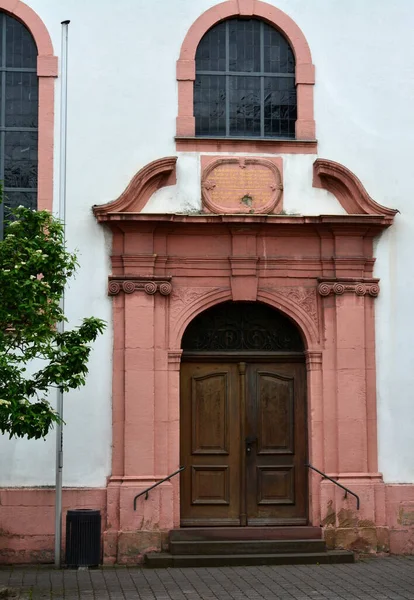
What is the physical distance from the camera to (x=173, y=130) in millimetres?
14867

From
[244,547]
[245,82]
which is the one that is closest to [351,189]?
[245,82]

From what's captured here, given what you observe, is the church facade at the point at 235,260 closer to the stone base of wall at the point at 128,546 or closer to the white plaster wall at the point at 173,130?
the white plaster wall at the point at 173,130

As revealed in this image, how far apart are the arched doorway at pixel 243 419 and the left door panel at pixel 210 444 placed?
1 cm

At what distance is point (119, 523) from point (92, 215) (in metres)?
4.19

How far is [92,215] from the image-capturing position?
1458 cm

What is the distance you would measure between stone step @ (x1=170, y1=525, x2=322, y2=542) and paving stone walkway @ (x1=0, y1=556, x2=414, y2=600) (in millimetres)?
628

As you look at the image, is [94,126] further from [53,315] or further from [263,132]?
[53,315]

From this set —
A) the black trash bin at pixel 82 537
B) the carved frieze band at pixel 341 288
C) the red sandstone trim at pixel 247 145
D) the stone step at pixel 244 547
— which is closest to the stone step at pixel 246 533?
the stone step at pixel 244 547

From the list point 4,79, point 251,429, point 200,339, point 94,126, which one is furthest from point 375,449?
point 4,79

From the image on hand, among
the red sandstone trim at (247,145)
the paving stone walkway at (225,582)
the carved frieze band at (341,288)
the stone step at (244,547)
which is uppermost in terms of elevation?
the red sandstone trim at (247,145)

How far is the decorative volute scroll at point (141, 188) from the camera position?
14.4 m

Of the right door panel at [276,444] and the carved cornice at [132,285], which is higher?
the carved cornice at [132,285]

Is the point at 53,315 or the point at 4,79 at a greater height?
the point at 4,79

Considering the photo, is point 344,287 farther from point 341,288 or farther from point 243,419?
point 243,419
